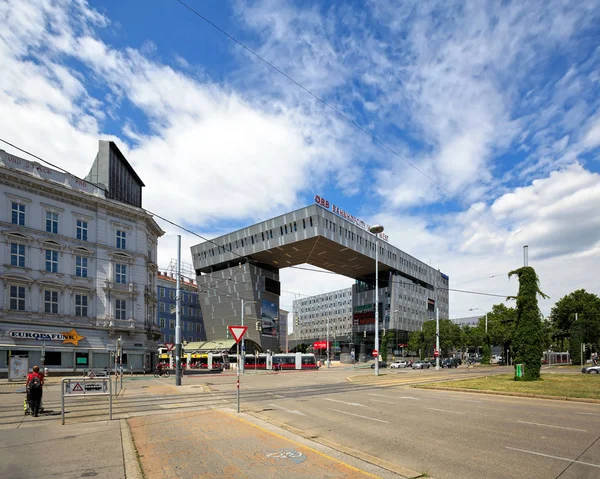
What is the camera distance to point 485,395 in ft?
67.2

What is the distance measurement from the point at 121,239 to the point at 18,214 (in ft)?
33.1

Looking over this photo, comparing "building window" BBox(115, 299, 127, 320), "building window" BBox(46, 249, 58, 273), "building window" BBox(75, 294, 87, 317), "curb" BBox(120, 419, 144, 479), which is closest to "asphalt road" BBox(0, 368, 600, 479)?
"curb" BBox(120, 419, 144, 479)

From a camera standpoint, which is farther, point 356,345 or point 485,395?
point 356,345

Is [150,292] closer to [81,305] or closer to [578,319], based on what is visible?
Answer: [81,305]

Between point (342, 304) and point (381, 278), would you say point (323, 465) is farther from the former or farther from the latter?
point (342, 304)

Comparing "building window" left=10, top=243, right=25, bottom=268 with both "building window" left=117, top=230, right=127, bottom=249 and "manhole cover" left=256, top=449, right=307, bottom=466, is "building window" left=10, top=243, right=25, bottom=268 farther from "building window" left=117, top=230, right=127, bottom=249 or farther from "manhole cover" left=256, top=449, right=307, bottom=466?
"manhole cover" left=256, top=449, right=307, bottom=466

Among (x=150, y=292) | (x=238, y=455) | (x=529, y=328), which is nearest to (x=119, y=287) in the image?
(x=150, y=292)

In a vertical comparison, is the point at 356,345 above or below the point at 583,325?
below

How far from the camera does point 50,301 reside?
129 ft

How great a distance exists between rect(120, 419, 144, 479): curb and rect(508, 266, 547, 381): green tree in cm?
2408

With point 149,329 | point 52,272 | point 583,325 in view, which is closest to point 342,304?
point 583,325

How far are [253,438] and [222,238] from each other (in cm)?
8108

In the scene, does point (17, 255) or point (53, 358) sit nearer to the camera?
point (17, 255)

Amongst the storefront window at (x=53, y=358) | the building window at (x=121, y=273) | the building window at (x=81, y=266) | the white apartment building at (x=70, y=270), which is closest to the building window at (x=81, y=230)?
the white apartment building at (x=70, y=270)
